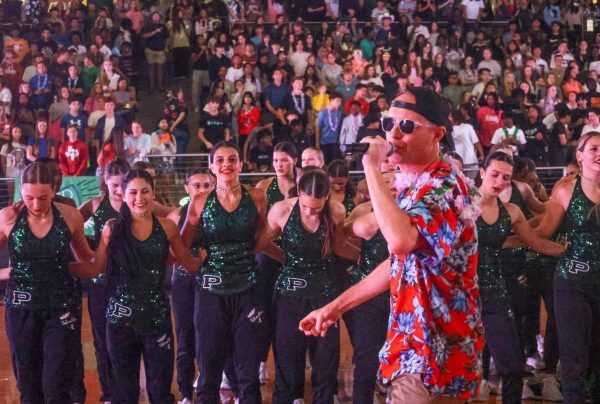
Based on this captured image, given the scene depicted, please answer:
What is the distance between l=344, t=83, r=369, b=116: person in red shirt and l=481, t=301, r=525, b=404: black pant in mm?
8515

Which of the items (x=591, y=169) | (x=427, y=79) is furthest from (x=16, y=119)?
(x=591, y=169)

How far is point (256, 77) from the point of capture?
1639 cm

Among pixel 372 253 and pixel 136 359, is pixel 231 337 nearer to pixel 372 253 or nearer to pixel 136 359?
pixel 136 359

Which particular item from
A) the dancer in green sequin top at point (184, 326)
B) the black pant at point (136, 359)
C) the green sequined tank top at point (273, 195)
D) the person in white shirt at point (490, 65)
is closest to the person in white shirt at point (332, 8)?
the person in white shirt at point (490, 65)

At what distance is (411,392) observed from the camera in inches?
147

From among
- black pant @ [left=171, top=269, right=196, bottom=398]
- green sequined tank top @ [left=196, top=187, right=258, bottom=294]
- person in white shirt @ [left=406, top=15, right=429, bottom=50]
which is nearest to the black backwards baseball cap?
green sequined tank top @ [left=196, top=187, right=258, bottom=294]

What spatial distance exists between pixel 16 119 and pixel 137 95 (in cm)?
297

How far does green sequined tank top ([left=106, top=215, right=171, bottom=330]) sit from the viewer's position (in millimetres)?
6387

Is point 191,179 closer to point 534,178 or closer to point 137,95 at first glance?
point 534,178

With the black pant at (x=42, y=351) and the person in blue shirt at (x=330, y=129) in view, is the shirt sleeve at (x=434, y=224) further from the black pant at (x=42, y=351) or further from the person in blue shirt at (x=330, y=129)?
the person in blue shirt at (x=330, y=129)

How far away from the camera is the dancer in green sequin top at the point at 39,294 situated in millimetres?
6332

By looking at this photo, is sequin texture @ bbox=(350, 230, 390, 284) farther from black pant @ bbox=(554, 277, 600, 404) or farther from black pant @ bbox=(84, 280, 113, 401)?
black pant @ bbox=(84, 280, 113, 401)

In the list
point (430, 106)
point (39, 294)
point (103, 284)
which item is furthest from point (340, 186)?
point (430, 106)

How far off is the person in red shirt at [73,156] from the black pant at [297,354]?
7.75 meters
